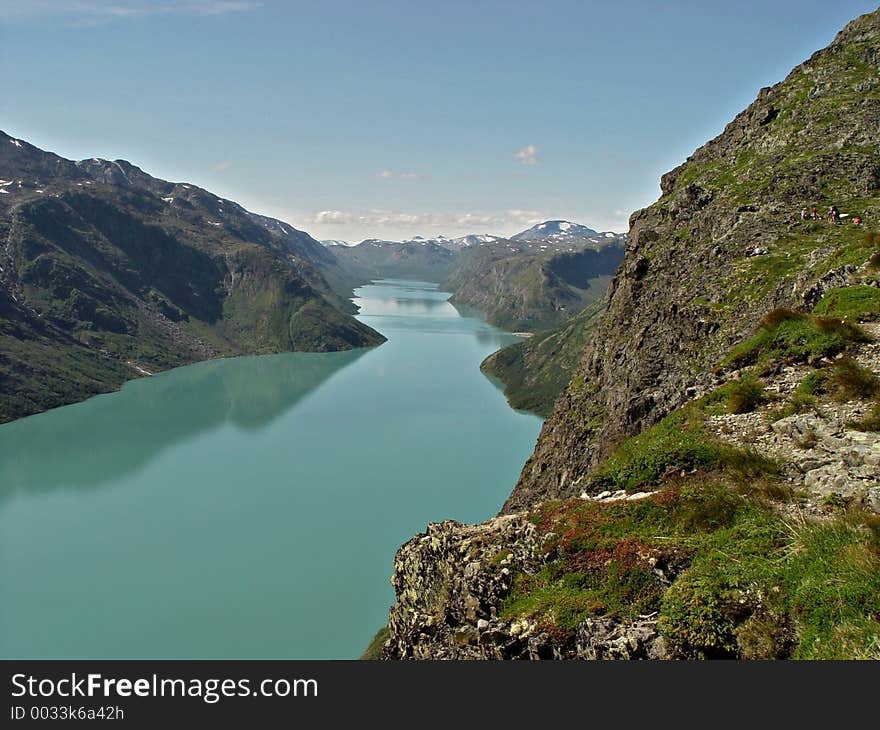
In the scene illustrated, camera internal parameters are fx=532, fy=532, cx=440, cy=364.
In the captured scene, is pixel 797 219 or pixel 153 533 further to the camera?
pixel 153 533

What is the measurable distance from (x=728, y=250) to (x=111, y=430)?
163971mm

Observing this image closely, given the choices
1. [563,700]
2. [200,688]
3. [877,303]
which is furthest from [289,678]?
[877,303]

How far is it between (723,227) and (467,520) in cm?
6473

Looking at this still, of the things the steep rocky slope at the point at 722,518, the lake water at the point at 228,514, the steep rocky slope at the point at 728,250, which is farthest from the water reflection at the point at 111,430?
the steep rocky slope at the point at 722,518

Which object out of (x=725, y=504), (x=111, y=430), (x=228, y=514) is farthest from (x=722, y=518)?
(x=111, y=430)

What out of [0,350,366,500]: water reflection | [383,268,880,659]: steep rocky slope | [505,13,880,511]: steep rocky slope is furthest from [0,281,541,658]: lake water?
[383,268,880,659]: steep rocky slope

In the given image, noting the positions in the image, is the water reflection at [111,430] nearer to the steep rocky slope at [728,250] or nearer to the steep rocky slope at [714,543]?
the steep rocky slope at [728,250]

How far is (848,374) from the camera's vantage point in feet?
59.0

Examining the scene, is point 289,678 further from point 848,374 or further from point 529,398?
point 529,398

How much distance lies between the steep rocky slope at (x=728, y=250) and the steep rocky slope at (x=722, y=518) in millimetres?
322

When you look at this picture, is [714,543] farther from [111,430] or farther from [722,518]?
[111,430]

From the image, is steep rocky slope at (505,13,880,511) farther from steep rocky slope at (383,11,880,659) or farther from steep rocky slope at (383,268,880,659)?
steep rocky slope at (383,268,880,659)

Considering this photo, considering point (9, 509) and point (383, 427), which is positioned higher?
point (383, 427)

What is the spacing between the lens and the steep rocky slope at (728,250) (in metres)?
35.4
